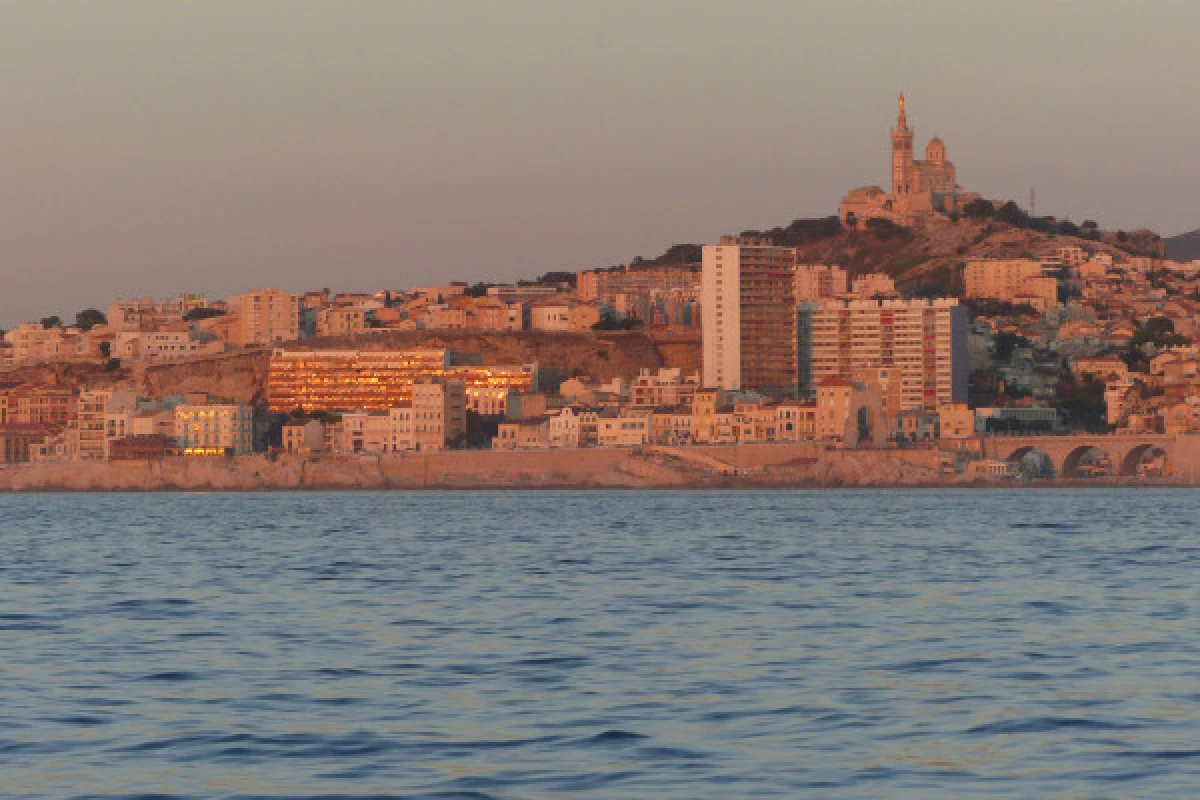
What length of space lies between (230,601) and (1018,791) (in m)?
19.2

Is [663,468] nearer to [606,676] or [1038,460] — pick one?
[1038,460]

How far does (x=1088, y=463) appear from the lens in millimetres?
153250

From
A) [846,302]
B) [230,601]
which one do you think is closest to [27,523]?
[230,601]

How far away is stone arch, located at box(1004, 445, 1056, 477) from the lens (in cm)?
14838

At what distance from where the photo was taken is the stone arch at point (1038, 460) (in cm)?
14838

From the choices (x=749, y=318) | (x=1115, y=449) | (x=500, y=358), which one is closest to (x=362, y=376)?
(x=500, y=358)

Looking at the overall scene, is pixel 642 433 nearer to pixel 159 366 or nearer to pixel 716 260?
pixel 716 260

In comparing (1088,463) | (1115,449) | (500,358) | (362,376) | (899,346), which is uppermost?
(899,346)

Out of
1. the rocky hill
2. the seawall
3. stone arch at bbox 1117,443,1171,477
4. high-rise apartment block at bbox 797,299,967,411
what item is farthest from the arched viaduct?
the rocky hill

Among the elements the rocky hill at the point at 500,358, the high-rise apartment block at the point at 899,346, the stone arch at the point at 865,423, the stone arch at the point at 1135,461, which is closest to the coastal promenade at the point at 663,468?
the stone arch at the point at 1135,461

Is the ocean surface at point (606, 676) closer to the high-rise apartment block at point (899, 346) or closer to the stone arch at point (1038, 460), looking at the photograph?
the stone arch at point (1038, 460)

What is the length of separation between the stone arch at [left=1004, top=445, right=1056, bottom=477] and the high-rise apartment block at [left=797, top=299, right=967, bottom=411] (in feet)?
66.4

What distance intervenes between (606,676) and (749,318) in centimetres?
15804

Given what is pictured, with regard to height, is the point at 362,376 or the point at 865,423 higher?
the point at 362,376
